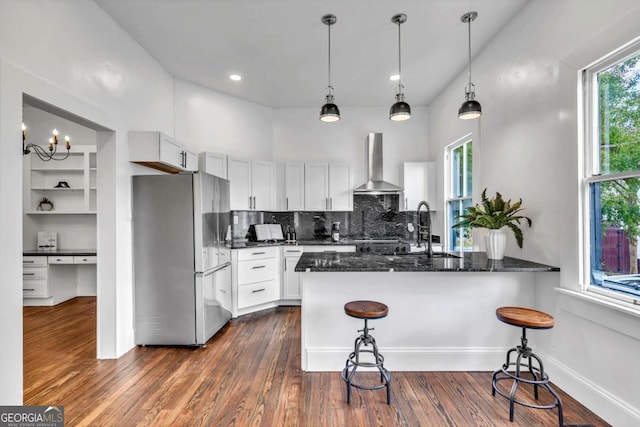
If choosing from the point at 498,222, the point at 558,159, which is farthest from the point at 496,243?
the point at 558,159

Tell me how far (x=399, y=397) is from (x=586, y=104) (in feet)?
8.01

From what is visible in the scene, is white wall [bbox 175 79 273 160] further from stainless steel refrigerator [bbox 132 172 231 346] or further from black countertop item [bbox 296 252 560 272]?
black countertop item [bbox 296 252 560 272]

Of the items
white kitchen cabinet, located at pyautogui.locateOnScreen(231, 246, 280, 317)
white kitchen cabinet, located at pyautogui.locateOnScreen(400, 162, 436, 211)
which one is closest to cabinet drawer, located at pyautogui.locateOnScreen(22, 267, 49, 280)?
white kitchen cabinet, located at pyautogui.locateOnScreen(231, 246, 280, 317)

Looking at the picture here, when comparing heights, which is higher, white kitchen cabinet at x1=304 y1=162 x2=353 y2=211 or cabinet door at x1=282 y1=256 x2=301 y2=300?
white kitchen cabinet at x1=304 y1=162 x2=353 y2=211

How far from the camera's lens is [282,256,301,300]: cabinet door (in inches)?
174

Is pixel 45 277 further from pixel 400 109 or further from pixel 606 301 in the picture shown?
pixel 606 301

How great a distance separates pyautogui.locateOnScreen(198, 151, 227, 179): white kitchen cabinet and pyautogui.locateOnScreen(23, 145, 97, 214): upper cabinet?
202cm

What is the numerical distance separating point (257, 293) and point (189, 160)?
1.97 meters

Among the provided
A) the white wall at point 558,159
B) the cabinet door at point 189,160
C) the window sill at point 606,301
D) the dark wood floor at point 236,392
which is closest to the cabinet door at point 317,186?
the cabinet door at point 189,160

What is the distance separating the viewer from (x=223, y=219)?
→ 3.72 meters

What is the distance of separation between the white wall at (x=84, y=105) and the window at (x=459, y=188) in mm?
3921

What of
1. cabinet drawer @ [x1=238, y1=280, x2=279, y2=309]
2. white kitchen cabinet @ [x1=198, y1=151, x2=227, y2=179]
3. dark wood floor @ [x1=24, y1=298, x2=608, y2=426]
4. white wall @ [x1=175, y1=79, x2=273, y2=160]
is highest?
white wall @ [x1=175, y1=79, x2=273, y2=160]

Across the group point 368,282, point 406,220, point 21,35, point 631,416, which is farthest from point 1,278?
point 406,220

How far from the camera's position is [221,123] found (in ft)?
14.9
